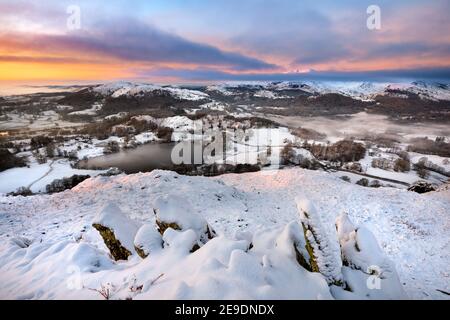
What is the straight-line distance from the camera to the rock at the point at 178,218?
764 centimetres

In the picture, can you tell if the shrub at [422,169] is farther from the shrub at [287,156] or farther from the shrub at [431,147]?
the shrub at [287,156]

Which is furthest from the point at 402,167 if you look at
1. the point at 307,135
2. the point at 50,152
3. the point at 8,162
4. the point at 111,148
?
the point at 50,152

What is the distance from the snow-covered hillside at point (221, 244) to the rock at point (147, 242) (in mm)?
34

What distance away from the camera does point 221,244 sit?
6.26 metres

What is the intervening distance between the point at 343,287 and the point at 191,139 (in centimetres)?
10915

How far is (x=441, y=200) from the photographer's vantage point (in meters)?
18.5

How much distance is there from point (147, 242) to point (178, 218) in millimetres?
1152

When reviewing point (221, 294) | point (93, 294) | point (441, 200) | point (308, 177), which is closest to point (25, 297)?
point (93, 294)

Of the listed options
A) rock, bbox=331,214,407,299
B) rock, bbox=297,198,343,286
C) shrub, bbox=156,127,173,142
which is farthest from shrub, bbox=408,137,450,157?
rock, bbox=297,198,343,286

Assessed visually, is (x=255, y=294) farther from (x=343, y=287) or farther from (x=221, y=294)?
(x=343, y=287)

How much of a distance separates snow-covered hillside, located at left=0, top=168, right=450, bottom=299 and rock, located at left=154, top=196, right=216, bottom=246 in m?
0.03

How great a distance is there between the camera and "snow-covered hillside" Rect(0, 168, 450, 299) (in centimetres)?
519

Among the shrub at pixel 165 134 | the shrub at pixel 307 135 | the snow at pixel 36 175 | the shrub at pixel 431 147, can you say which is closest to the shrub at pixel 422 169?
the shrub at pixel 431 147

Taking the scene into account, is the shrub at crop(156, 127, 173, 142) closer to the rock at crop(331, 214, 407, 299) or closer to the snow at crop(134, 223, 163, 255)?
the snow at crop(134, 223, 163, 255)
